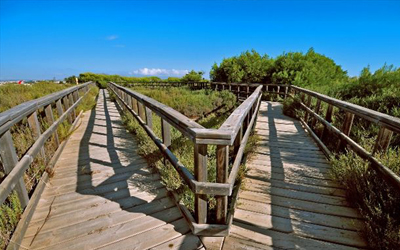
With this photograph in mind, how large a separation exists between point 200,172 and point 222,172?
19 cm

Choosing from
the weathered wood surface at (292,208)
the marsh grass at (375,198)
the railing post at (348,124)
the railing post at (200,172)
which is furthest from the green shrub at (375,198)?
the railing post at (200,172)

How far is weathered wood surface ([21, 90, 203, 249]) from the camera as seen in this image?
5.97 feet

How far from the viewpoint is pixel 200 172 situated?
172cm

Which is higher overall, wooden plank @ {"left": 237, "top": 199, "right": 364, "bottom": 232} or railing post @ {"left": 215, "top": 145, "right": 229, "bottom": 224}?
railing post @ {"left": 215, "top": 145, "right": 229, "bottom": 224}

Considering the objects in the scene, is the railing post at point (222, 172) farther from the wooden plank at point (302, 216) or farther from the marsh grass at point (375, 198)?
the marsh grass at point (375, 198)

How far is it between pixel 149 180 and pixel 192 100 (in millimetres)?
9105

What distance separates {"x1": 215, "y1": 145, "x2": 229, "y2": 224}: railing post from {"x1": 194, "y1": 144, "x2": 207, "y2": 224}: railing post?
0.39 ft

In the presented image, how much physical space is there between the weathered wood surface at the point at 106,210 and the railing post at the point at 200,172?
8.6 inches

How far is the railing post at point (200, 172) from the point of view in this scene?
1663mm

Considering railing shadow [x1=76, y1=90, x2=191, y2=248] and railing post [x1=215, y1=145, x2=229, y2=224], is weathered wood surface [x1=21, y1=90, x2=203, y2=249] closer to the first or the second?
railing shadow [x1=76, y1=90, x2=191, y2=248]

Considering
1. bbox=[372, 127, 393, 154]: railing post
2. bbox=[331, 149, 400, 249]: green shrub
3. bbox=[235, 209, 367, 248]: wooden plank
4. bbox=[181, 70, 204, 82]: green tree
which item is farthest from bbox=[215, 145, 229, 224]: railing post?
bbox=[181, 70, 204, 82]: green tree

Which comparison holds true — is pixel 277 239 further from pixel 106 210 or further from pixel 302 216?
pixel 106 210

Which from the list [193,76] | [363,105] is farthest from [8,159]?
[193,76]

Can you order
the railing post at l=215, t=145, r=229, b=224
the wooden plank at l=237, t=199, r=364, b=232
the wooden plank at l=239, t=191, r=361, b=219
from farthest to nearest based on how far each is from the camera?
the wooden plank at l=239, t=191, r=361, b=219
the wooden plank at l=237, t=199, r=364, b=232
the railing post at l=215, t=145, r=229, b=224
